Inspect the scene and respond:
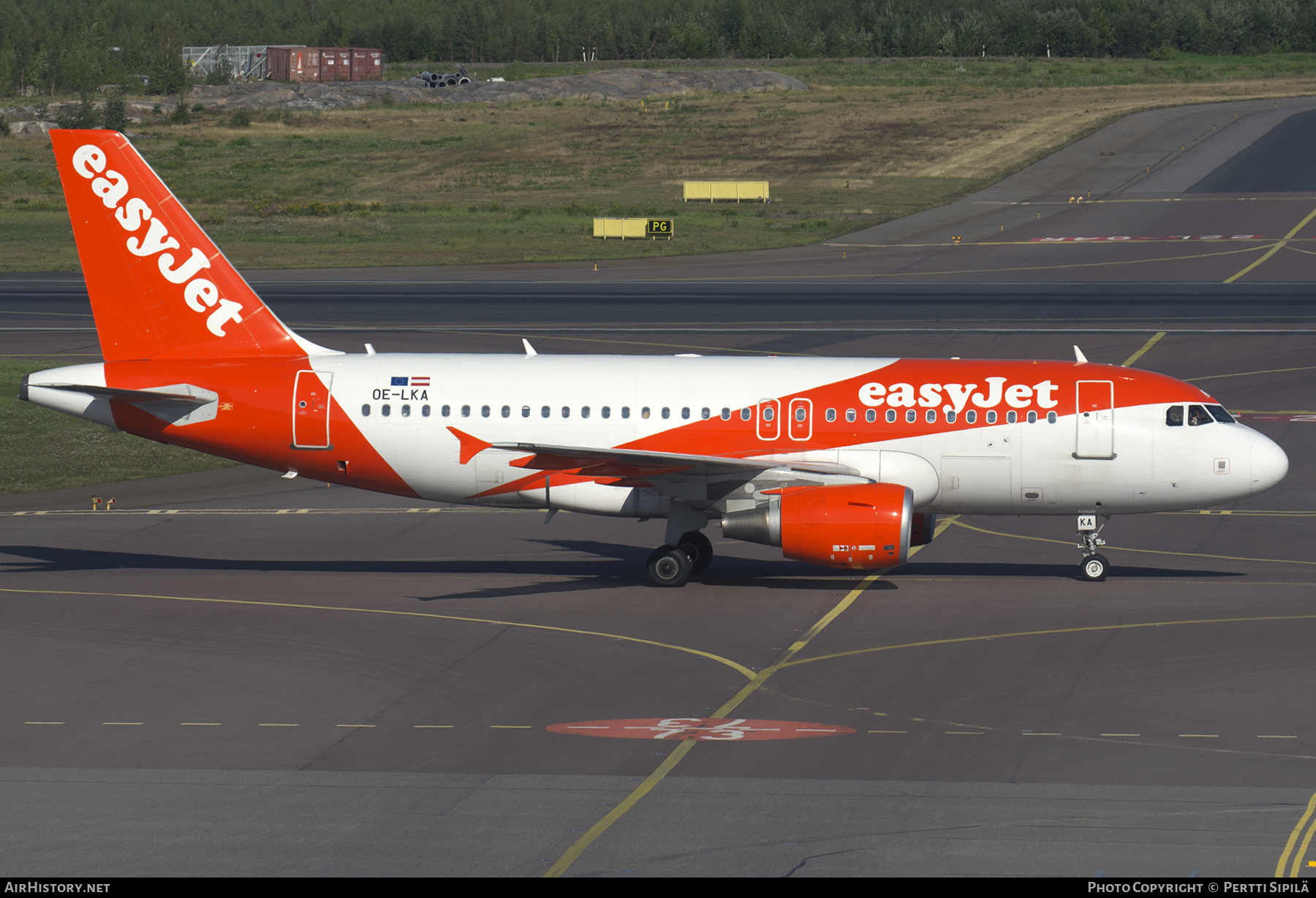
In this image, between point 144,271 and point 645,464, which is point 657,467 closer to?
point 645,464

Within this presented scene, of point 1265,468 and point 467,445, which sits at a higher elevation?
point 467,445

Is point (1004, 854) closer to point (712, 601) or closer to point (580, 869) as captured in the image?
point (580, 869)

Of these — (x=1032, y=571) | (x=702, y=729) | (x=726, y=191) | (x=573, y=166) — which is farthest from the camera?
(x=573, y=166)

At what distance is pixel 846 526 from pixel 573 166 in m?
118

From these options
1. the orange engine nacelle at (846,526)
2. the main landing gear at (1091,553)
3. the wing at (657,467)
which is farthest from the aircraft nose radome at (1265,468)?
the wing at (657,467)

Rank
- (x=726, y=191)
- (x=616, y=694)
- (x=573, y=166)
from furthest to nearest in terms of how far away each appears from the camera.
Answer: (x=573, y=166), (x=726, y=191), (x=616, y=694)

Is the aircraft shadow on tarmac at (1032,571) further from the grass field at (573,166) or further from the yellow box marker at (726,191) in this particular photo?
the yellow box marker at (726,191)

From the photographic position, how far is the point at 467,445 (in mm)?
32719

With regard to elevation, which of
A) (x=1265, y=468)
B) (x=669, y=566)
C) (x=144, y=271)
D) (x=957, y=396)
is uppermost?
(x=144, y=271)

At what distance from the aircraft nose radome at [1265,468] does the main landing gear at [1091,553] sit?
3.28 metres

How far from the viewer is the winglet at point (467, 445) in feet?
107

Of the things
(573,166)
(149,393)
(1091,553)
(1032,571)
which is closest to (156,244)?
(149,393)

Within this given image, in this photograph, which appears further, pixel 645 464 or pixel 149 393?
pixel 149 393

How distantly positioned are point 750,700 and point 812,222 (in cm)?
8807
